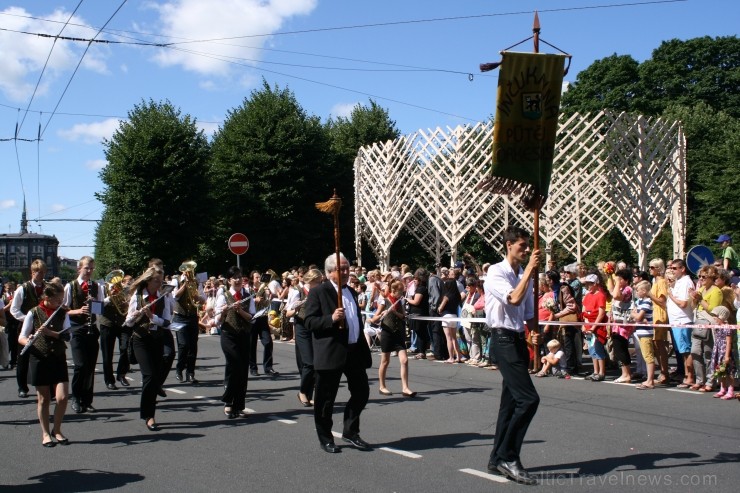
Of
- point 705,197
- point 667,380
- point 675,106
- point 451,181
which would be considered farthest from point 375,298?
point 675,106

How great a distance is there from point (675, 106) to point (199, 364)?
3270cm

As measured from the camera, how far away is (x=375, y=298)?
17.2 metres

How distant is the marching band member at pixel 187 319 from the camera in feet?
40.6

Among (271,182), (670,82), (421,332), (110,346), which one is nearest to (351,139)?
(271,182)

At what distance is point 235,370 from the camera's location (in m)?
9.45

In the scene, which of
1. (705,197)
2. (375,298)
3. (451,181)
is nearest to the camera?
(375,298)

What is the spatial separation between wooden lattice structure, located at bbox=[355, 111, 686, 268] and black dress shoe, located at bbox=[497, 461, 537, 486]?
14.5 meters

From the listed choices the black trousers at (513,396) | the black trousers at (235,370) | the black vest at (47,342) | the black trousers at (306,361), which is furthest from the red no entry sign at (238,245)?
the black trousers at (513,396)

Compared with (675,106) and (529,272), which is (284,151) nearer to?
(675,106)

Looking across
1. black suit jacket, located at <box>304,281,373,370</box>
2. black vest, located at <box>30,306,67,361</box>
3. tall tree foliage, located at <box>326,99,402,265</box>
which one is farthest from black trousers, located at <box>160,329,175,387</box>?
tall tree foliage, located at <box>326,99,402,265</box>

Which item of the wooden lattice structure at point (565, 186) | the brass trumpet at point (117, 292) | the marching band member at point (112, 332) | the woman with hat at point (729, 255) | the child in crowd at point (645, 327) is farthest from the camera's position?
the wooden lattice structure at point (565, 186)

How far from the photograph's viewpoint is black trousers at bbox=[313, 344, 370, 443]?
7.54 m

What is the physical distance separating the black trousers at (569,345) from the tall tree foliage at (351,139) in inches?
1045

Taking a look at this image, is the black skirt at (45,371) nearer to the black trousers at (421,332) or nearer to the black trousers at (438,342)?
the black trousers at (438,342)
